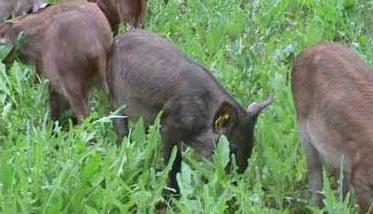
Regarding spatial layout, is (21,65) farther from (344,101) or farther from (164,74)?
(344,101)

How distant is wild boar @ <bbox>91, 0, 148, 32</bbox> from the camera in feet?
31.4

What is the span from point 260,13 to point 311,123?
3394 millimetres

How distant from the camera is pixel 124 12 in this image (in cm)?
959

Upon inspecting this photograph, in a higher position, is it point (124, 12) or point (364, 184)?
point (364, 184)

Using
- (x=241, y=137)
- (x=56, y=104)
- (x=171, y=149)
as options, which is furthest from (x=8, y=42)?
(x=241, y=137)

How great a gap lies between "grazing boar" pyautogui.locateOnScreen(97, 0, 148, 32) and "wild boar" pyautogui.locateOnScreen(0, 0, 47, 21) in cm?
62

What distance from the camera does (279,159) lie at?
719cm

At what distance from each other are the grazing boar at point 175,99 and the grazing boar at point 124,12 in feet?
6.29

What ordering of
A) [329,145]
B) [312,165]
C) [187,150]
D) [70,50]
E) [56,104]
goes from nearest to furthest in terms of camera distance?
[329,145]
[312,165]
[187,150]
[70,50]
[56,104]

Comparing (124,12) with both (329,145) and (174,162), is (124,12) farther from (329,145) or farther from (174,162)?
(329,145)

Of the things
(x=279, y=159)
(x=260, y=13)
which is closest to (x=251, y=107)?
(x=279, y=159)

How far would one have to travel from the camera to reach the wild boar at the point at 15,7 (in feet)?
32.1

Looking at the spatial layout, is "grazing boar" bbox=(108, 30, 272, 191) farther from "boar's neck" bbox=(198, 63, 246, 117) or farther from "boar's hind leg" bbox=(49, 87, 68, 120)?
"boar's hind leg" bbox=(49, 87, 68, 120)

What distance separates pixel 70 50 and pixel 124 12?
1968 millimetres
